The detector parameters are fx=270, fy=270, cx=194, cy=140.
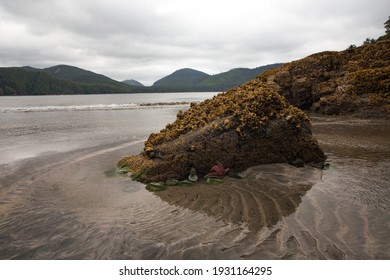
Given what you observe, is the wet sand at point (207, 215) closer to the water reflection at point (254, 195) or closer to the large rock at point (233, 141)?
the water reflection at point (254, 195)

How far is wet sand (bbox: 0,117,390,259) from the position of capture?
12.6 ft

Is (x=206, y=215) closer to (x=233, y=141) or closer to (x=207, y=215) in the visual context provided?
(x=207, y=215)

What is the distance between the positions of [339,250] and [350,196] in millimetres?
1993

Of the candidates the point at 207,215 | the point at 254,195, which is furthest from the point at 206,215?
the point at 254,195

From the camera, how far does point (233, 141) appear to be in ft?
23.5

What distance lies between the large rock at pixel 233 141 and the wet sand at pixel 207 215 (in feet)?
1.60

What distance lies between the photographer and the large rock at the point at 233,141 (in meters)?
6.93

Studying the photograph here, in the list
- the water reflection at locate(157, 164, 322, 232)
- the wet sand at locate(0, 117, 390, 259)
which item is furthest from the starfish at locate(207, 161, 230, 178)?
the wet sand at locate(0, 117, 390, 259)

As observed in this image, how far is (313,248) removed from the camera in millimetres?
3727

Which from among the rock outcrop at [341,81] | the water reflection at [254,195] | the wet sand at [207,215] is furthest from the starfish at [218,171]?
the rock outcrop at [341,81]

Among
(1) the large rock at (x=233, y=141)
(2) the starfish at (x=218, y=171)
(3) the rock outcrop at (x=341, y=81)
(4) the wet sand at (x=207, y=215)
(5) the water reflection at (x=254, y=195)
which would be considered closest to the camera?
(4) the wet sand at (x=207, y=215)

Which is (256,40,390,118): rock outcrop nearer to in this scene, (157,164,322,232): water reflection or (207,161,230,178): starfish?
(157,164,322,232): water reflection

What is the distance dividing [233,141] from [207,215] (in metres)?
2.73
